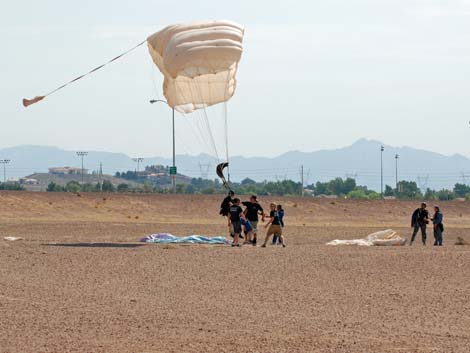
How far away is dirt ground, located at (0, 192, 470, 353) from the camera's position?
48.3 feet

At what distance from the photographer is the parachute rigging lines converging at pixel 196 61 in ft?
92.6

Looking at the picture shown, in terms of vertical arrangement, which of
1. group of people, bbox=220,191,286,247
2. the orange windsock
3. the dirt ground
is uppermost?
the orange windsock

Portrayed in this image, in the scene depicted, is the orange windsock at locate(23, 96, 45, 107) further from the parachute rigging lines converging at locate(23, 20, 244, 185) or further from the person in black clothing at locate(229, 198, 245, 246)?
the person in black clothing at locate(229, 198, 245, 246)

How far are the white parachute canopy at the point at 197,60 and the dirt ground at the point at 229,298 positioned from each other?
14.6 feet

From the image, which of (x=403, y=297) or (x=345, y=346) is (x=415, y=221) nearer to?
(x=403, y=297)

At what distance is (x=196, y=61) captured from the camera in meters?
28.4

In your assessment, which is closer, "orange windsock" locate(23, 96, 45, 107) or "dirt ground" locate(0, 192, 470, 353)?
"dirt ground" locate(0, 192, 470, 353)

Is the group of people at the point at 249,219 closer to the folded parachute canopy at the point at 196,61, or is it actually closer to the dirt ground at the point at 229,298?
the dirt ground at the point at 229,298

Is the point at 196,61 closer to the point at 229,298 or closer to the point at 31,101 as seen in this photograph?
the point at 31,101

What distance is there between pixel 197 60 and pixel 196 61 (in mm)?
41

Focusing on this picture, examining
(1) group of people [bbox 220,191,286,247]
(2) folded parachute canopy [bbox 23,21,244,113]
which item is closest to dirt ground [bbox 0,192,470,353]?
(1) group of people [bbox 220,191,286,247]

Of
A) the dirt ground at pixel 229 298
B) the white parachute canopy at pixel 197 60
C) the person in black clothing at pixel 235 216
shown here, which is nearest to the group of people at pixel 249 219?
the person in black clothing at pixel 235 216

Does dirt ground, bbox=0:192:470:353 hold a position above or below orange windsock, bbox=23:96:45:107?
below

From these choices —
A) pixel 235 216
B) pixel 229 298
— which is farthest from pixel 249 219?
pixel 229 298
